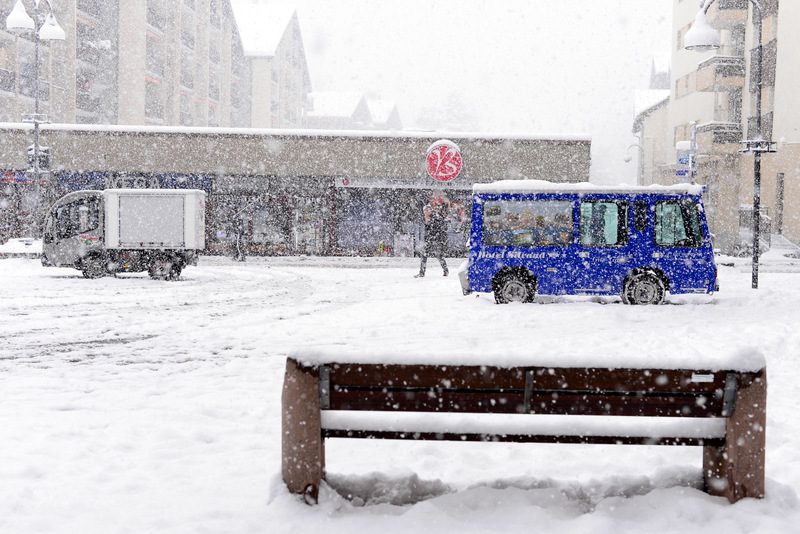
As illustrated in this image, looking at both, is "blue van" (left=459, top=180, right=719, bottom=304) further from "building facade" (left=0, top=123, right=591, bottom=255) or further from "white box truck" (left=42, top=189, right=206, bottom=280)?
"building facade" (left=0, top=123, right=591, bottom=255)

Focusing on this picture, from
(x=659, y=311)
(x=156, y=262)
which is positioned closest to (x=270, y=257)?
(x=156, y=262)

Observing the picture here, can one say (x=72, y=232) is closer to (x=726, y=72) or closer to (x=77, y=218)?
(x=77, y=218)

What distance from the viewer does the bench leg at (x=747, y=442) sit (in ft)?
13.7

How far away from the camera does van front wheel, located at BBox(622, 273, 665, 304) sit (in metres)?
15.0

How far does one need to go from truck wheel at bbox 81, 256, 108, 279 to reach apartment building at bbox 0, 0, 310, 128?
22383mm

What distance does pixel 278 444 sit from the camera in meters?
5.65

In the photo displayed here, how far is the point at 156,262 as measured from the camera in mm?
21938

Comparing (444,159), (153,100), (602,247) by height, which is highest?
(153,100)

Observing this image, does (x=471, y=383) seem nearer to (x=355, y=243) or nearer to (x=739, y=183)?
(x=355, y=243)

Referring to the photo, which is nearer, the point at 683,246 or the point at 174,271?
the point at 683,246

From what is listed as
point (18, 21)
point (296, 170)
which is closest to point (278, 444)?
point (18, 21)

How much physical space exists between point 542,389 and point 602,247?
37.1 feet

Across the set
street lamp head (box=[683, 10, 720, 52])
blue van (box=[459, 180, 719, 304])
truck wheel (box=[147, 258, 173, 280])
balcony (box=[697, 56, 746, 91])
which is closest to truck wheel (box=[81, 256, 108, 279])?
truck wheel (box=[147, 258, 173, 280])

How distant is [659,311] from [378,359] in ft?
35.3
